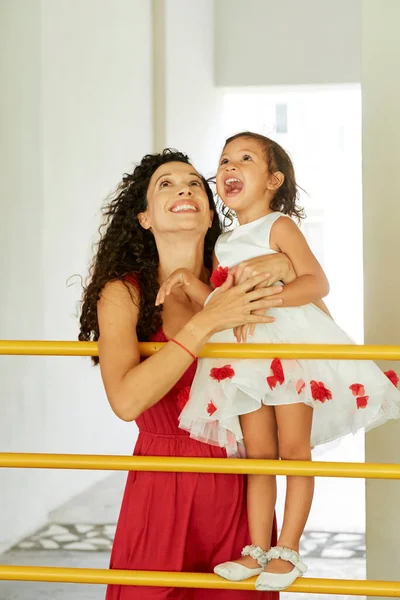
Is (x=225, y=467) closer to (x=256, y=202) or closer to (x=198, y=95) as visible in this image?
(x=256, y=202)

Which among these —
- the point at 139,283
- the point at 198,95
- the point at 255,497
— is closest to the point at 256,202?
the point at 139,283

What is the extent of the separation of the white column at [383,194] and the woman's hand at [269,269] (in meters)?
0.60

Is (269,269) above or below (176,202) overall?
below

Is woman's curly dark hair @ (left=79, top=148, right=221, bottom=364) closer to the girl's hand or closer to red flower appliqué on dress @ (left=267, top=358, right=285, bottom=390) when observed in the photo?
the girl's hand

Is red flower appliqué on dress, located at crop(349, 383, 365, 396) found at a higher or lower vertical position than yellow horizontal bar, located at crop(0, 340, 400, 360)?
lower

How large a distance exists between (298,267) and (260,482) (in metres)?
0.48

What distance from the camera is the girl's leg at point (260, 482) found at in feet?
6.17

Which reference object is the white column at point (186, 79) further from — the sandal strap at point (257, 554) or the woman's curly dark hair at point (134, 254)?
the sandal strap at point (257, 554)

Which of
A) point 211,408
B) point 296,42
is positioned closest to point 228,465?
point 211,408

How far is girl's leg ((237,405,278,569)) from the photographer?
188cm

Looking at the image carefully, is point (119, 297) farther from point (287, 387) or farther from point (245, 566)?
point (245, 566)

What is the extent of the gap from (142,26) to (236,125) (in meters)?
2.30

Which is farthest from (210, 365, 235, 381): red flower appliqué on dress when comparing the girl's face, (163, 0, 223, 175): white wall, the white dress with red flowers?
(163, 0, 223, 175): white wall

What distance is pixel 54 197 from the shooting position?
210 inches
